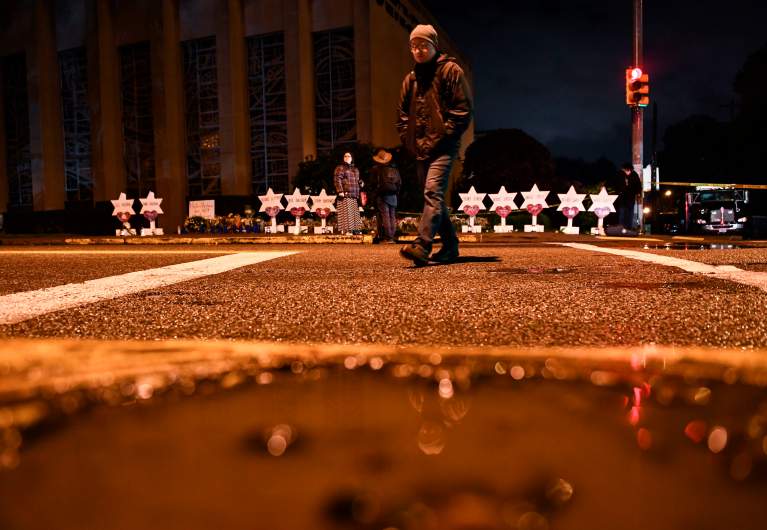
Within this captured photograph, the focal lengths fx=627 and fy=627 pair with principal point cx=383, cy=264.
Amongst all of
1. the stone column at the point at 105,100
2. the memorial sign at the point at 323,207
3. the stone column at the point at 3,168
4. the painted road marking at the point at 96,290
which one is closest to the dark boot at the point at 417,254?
the painted road marking at the point at 96,290

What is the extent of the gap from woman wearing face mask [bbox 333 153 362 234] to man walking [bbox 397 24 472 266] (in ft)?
27.1

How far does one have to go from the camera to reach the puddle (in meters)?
0.92

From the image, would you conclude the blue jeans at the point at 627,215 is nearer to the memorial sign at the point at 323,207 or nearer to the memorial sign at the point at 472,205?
the memorial sign at the point at 472,205

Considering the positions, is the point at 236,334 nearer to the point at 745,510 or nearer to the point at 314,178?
the point at 745,510

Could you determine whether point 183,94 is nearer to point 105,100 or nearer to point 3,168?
point 105,100

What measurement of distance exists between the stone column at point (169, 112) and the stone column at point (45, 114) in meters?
8.04

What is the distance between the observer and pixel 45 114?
128 ft

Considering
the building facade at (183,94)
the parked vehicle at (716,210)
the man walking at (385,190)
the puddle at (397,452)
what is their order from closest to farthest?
the puddle at (397,452) → the man walking at (385,190) → the parked vehicle at (716,210) → the building facade at (183,94)

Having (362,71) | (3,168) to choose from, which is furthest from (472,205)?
(3,168)

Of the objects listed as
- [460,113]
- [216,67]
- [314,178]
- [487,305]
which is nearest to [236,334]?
[487,305]

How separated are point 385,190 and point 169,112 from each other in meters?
28.1

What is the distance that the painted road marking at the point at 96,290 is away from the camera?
2.98 metres

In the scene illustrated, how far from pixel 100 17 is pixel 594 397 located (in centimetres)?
4231

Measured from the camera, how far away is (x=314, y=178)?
93.2 ft
